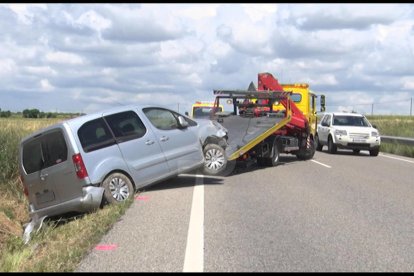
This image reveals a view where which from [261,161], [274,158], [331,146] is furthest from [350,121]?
[261,161]

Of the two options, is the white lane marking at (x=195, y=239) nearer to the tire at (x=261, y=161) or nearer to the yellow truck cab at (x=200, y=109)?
the tire at (x=261, y=161)

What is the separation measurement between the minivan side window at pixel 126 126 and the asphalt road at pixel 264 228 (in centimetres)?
118

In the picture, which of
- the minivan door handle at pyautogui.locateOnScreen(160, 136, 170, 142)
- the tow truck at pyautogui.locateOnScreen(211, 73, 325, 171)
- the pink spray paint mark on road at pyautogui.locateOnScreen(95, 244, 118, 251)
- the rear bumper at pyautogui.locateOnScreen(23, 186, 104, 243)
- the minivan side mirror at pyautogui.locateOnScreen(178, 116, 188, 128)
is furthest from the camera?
the tow truck at pyautogui.locateOnScreen(211, 73, 325, 171)

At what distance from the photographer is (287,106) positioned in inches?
638

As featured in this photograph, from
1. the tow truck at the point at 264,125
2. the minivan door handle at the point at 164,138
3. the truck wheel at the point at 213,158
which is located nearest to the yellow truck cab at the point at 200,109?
the tow truck at the point at 264,125

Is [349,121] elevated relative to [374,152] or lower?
elevated

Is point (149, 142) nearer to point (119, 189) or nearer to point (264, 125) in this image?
point (119, 189)

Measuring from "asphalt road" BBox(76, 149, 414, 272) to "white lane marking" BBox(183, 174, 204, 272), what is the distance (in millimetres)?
11

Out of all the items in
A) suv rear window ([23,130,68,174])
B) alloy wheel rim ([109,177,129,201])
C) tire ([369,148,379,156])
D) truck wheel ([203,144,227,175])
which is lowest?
tire ([369,148,379,156])

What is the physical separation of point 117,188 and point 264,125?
256 inches

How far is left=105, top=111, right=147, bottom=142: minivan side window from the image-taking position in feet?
34.3

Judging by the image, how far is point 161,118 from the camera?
38.0 ft

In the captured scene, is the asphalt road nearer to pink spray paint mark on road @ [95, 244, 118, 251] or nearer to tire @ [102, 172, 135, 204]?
pink spray paint mark on road @ [95, 244, 118, 251]

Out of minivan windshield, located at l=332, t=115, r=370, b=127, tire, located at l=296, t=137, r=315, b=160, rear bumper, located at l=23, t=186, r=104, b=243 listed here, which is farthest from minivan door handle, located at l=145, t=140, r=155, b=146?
minivan windshield, located at l=332, t=115, r=370, b=127
